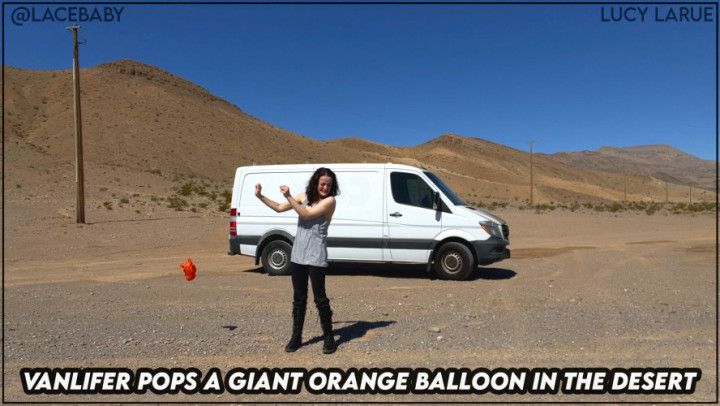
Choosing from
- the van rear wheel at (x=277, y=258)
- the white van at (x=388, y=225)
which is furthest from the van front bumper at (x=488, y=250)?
the van rear wheel at (x=277, y=258)

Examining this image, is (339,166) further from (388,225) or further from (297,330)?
(297,330)

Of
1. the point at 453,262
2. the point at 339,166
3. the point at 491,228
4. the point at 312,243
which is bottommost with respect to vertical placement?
the point at 453,262

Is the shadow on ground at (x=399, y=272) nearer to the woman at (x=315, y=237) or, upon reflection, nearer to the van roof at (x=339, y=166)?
the van roof at (x=339, y=166)

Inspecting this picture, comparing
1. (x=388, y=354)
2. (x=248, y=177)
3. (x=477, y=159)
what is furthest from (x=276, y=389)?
(x=477, y=159)

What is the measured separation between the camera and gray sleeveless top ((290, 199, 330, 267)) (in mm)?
5742

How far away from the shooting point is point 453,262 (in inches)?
423

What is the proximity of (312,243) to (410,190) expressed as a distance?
5.60m

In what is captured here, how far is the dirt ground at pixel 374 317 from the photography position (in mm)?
5590

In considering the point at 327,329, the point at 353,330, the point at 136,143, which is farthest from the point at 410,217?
the point at 136,143

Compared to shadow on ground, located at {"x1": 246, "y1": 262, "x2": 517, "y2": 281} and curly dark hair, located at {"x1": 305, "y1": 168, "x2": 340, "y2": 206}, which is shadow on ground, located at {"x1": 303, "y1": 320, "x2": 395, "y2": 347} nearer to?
curly dark hair, located at {"x1": 305, "y1": 168, "x2": 340, "y2": 206}

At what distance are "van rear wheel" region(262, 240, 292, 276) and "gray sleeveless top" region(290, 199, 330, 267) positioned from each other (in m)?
5.78

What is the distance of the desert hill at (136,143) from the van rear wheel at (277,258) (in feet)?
63.9

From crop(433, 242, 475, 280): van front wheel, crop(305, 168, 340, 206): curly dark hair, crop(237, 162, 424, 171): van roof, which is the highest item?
crop(237, 162, 424, 171): van roof

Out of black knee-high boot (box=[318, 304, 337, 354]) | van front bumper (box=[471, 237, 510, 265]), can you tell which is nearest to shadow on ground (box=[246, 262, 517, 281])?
van front bumper (box=[471, 237, 510, 265])
